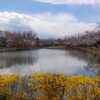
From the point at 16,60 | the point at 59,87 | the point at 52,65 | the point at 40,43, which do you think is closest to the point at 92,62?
the point at 52,65

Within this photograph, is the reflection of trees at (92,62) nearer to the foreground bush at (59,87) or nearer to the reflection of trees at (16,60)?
the foreground bush at (59,87)

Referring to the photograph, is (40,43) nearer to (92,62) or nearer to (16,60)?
(16,60)

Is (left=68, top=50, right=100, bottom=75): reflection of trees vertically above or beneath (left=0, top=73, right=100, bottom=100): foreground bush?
beneath

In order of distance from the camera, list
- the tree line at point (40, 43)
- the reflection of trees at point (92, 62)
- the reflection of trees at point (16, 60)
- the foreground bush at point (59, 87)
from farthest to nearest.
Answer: the tree line at point (40, 43), the reflection of trees at point (16, 60), the reflection of trees at point (92, 62), the foreground bush at point (59, 87)

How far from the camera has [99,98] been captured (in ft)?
8.09

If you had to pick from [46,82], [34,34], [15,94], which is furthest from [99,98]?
[34,34]

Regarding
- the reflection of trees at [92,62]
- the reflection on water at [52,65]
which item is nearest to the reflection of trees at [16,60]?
the reflection on water at [52,65]

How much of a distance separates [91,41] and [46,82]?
26506mm

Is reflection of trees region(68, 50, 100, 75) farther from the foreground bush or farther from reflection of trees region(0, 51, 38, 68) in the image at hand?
reflection of trees region(0, 51, 38, 68)

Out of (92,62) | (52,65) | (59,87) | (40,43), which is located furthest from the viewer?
(40,43)

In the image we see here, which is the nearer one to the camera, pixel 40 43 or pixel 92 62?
pixel 92 62

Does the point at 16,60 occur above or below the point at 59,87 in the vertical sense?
below

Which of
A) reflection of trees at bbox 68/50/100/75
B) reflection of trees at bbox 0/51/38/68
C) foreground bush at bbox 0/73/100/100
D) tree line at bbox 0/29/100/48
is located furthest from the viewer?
tree line at bbox 0/29/100/48

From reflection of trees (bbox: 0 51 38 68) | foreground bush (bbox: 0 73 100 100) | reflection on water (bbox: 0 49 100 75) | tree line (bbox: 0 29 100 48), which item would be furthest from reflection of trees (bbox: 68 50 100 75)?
tree line (bbox: 0 29 100 48)
